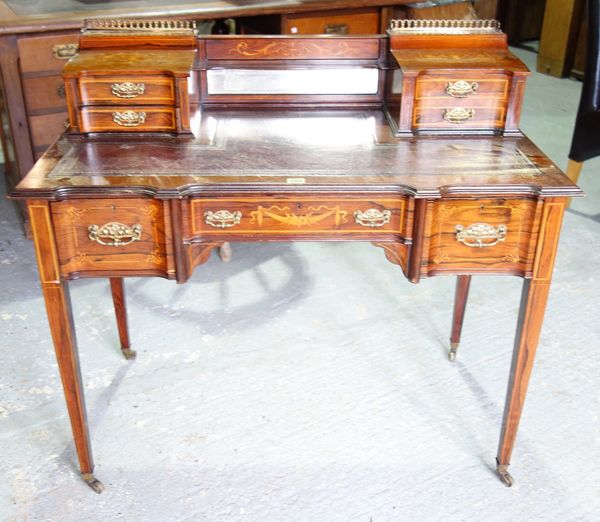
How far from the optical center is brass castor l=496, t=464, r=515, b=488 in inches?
73.5

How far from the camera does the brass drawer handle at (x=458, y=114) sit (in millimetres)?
1770

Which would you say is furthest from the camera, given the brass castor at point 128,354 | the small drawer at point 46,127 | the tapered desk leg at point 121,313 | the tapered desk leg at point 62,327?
the small drawer at point 46,127

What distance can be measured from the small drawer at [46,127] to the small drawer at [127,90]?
3.97 feet

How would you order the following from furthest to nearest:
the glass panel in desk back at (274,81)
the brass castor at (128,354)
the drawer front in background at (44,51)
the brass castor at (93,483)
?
1. the drawer front in background at (44,51)
2. the brass castor at (128,354)
3. the glass panel in desk back at (274,81)
4. the brass castor at (93,483)

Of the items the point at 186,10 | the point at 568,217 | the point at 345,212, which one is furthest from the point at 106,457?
the point at 568,217

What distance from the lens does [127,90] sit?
1741mm

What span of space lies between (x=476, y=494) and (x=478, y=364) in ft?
1.86

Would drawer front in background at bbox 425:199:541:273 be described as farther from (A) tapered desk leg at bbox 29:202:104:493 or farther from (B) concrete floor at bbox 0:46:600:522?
(A) tapered desk leg at bbox 29:202:104:493

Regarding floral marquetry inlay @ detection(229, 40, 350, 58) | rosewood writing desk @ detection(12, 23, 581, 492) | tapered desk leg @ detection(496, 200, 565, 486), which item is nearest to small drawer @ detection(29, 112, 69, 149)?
rosewood writing desk @ detection(12, 23, 581, 492)

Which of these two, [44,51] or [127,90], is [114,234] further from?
[44,51]

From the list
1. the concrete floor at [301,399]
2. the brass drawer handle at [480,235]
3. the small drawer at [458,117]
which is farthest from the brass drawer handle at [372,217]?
the concrete floor at [301,399]

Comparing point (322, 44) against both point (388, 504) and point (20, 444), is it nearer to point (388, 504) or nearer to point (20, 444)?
point (388, 504)

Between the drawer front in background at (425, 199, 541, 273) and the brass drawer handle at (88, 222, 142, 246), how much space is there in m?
0.62

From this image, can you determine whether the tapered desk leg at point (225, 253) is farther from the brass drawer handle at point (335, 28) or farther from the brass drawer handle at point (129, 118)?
the brass drawer handle at point (129, 118)
